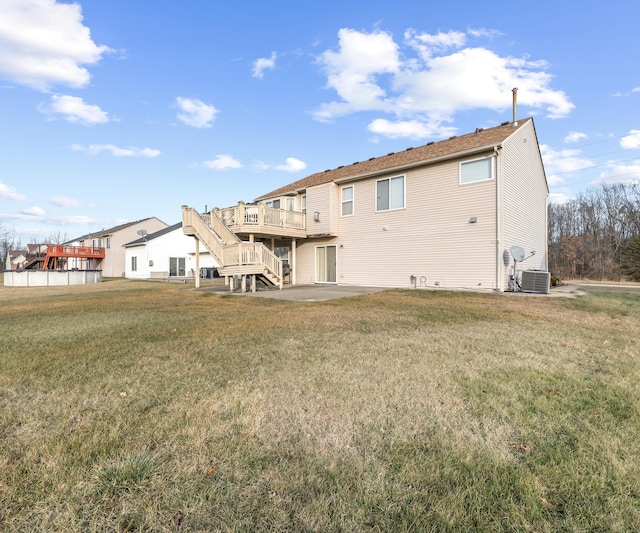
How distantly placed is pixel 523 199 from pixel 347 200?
24.7ft

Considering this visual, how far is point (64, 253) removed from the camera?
1164 inches

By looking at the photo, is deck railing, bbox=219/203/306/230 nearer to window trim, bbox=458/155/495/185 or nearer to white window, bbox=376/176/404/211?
white window, bbox=376/176/404/211

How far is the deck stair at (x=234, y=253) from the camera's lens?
1248cm

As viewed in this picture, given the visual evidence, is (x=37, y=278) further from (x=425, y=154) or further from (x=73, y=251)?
(x=425, y=154)

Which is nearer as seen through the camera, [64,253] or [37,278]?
[37,278]

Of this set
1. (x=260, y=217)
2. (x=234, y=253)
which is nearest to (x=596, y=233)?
(x=260, y=217)

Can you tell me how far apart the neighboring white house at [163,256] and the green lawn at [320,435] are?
26.7m

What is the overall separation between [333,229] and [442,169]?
5604mm

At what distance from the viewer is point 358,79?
53.4 ft

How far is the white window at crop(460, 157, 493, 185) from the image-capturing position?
11.4m

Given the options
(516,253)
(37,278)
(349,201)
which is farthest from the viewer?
(37,278)

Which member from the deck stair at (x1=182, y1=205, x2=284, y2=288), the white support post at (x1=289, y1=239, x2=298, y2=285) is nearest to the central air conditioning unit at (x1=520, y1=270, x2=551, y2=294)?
the deck stair at (x1=182, y1=205, x2=284, y2=288)

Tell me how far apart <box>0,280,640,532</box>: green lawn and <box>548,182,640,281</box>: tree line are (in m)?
32.5

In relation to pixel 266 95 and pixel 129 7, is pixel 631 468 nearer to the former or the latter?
pixel 129 7
